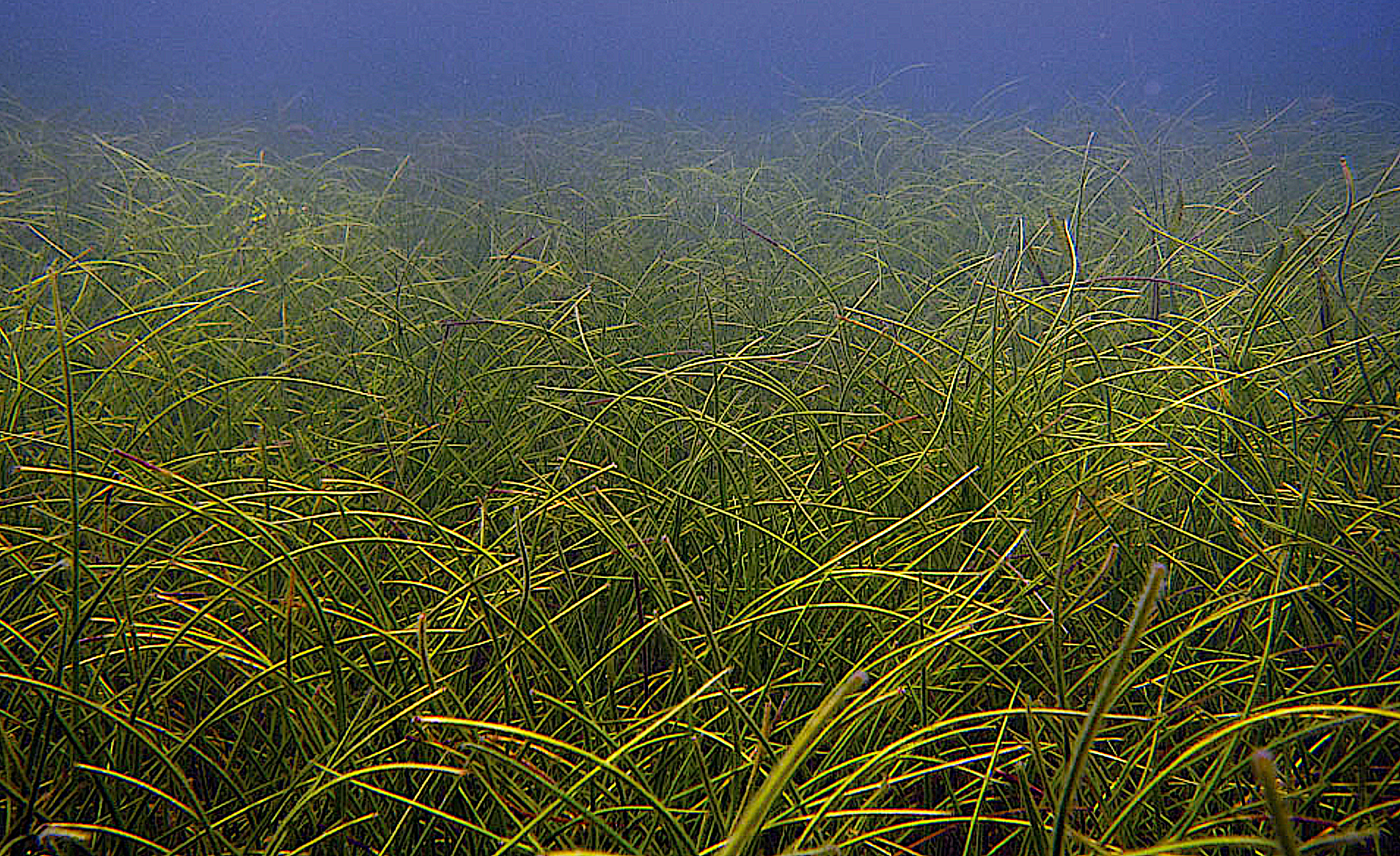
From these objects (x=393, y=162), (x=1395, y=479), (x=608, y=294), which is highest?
(x=1395, y=479)

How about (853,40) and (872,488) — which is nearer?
(872,488)

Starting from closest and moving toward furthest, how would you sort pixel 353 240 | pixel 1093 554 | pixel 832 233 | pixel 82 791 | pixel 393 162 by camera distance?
pixel 82 791 → pixel 1093 554 → pixel 353 240 → pixel 832 233 → pixel 393 162

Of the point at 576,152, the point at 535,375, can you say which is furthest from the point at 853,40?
the point at 535,375

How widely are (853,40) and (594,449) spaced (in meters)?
26.6

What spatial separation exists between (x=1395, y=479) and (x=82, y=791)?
4.14ft

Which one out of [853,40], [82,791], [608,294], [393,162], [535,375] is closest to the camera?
[82,791]

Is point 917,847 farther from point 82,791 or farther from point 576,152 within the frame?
point 576,152

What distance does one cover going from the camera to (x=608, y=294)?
181cm

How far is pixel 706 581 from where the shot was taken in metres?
0.82

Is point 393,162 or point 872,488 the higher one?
point 872,488

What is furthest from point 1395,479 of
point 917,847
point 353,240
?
point 353,240

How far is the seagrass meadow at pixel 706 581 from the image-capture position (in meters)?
0.57

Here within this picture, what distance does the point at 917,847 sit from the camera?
2.13ft

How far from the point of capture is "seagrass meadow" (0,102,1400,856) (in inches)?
22.3
